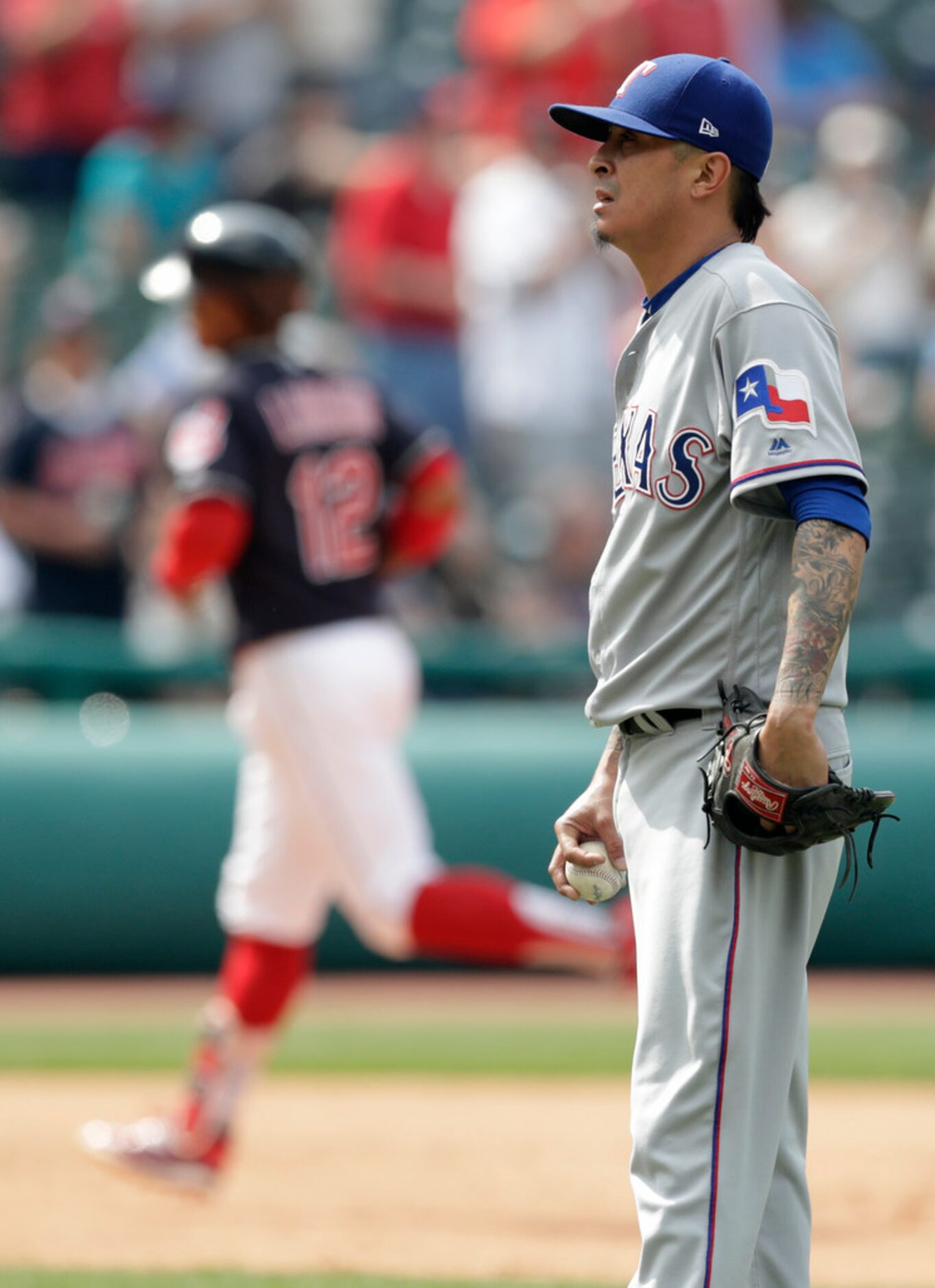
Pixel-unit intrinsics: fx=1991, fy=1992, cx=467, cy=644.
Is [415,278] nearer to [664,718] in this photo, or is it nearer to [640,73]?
[640,73]

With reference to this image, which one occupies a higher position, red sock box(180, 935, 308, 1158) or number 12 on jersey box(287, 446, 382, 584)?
number 12 on jersey box(287, 446, 382, 584)

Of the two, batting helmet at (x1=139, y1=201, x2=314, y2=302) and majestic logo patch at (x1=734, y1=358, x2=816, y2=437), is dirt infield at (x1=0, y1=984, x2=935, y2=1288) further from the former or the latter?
batting helmet at (x1=139, y1=201, x2=314, y2=302)

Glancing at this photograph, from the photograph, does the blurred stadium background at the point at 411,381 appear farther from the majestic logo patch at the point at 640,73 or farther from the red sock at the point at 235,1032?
the majestic logo patch at the point at 640,73

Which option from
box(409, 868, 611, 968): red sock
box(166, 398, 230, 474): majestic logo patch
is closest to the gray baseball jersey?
box(409, 868, 611, 968): red sock

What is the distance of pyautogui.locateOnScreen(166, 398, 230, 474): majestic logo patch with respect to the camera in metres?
4.60

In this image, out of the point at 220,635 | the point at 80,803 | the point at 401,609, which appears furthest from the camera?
the point at 401,609

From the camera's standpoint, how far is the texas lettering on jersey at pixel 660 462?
2.55m

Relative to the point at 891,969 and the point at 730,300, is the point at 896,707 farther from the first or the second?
the point at 730,300

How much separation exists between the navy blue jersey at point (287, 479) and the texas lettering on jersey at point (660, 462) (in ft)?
6.61

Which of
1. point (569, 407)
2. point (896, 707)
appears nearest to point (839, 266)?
point (569, 407)

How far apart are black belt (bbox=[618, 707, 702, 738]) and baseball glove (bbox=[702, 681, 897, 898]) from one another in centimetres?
9

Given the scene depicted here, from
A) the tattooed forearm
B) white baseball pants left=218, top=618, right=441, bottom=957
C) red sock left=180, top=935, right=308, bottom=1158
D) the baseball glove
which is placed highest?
the tattooed forearm

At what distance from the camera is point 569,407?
→ 9.58 metres

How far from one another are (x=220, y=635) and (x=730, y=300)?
6.13 metres
